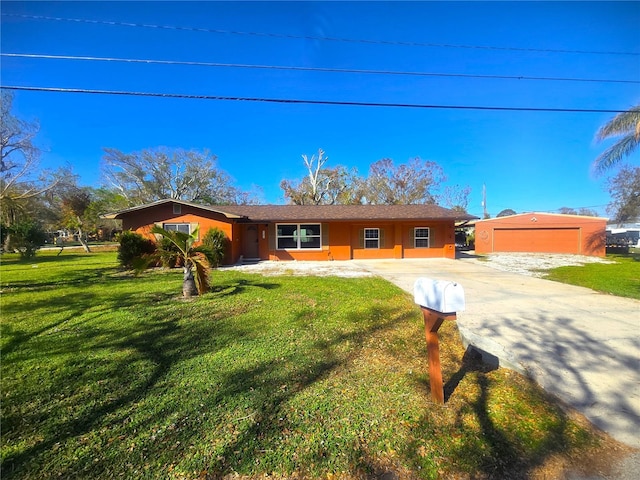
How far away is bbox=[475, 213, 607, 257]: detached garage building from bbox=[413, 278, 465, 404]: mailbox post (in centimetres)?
2108

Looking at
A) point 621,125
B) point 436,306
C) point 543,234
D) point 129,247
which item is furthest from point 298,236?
point 543,234

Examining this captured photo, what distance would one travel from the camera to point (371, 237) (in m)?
16.3

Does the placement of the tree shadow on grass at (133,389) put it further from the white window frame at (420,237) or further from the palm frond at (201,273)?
the white window frame at (420,237)

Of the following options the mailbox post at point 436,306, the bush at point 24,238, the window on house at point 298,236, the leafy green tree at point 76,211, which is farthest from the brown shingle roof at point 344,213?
the leafy green tree at point 76,211

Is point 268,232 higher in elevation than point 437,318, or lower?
higher

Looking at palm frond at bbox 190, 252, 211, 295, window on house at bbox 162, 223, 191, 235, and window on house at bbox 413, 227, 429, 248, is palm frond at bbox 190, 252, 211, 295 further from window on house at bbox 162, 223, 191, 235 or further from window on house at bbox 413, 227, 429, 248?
window on house at bbox 413, 227, 429, 248

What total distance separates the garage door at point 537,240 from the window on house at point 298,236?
46.7 ft

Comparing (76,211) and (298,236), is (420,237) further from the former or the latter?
(76,211)

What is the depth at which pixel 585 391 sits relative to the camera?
294 centimetres

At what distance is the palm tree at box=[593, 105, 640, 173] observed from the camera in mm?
10414

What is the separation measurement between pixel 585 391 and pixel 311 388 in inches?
119

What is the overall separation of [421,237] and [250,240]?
10.5 metres

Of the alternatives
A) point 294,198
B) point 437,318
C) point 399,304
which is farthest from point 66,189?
point 437,318

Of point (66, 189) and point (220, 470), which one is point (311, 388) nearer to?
point (220, 470)
